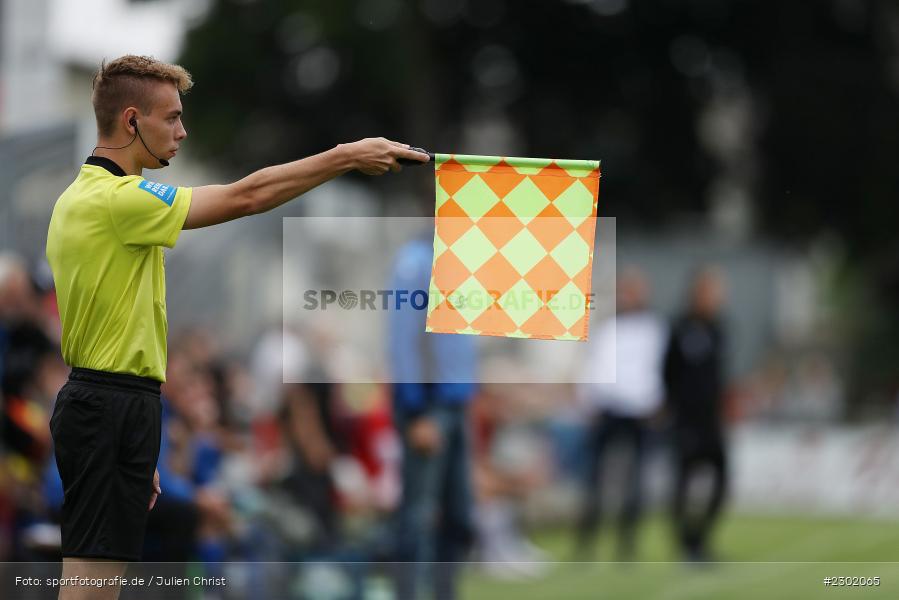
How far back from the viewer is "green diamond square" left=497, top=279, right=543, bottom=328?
4980 millimetres

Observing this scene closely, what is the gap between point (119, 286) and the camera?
414cm

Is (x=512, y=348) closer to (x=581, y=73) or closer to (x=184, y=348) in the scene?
(x=184, y=348)

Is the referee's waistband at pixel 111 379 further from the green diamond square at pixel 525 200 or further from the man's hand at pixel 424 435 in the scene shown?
the man's hand at pixel 424 435

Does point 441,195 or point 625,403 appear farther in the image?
point 625,403

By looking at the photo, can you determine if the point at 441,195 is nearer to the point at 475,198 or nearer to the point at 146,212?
the point at 475,198

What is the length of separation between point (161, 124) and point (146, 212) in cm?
33

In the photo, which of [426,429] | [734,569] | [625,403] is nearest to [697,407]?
[625,403]

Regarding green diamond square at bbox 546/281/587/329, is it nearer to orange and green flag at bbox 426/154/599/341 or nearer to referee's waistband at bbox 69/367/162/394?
orange and green flag at bbox 426/154/599/341

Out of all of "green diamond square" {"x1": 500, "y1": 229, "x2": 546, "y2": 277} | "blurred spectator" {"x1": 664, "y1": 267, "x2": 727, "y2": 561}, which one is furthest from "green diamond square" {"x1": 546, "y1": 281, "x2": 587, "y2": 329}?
"blurred spectator" {"x1": 664, "y1": 267, "x2": 727, "y2": 561}

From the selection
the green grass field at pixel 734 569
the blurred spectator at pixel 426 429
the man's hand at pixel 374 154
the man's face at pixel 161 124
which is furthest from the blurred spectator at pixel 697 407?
the man's face at pixel 161 124

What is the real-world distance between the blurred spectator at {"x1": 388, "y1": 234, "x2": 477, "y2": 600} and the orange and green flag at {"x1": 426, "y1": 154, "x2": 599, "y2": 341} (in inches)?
81.9

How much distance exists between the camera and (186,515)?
6.72 m

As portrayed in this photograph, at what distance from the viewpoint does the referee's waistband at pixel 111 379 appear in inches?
163

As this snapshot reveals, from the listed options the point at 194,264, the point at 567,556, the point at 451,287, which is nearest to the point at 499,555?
the point at 567,556
